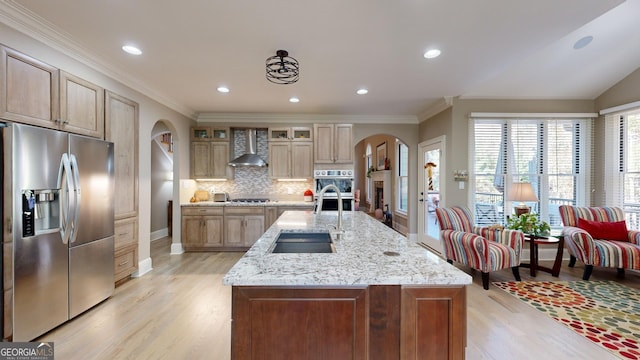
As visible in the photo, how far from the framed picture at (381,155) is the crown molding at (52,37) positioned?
6.22 metres

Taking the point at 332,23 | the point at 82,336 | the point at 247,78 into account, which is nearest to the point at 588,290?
the point at 332,23

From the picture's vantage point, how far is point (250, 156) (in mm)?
4984

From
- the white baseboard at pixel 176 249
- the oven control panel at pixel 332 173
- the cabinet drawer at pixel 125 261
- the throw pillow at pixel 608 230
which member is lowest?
the white baseboard at pixel 176 249

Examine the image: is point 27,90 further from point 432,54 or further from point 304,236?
point 432,54

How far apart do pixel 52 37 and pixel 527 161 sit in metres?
6.06

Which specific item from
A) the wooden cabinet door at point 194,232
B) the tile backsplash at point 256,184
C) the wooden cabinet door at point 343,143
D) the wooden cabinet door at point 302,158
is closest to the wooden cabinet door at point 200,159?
the tile backsplash at point 256,184

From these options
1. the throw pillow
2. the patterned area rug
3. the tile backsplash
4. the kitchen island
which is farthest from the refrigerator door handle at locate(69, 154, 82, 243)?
the throw pillow

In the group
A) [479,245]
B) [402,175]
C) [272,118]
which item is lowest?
[479,245]

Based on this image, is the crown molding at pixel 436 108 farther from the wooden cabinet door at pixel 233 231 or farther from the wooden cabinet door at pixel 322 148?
the wooden cabinet door at pixel 233 231

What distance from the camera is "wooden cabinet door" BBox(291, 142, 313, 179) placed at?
200 inches

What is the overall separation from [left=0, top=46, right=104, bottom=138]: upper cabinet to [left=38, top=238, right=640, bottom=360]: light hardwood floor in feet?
5.75

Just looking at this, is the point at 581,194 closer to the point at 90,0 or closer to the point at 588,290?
the point at 588,290

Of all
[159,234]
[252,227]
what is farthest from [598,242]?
[159,234]

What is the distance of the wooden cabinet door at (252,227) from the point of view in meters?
4.72
